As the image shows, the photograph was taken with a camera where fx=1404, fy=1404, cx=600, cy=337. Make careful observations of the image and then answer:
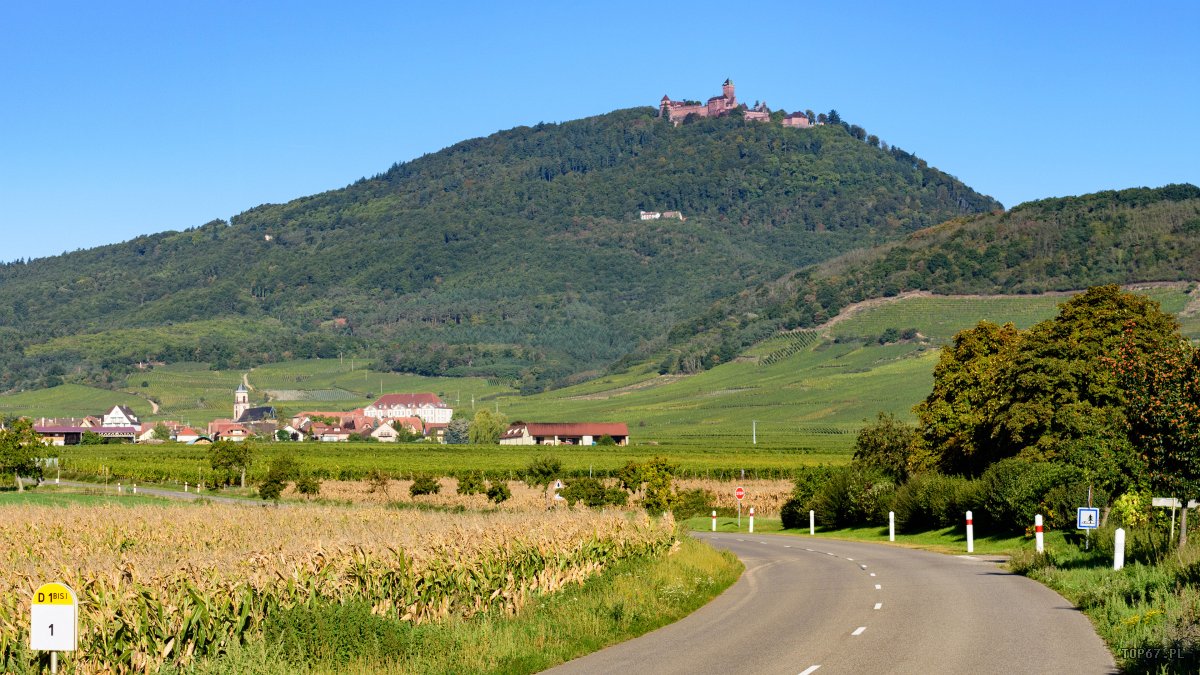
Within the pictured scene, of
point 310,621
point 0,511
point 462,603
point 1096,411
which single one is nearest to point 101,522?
point 0,511

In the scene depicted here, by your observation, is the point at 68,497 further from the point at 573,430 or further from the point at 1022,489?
the point at 573,430

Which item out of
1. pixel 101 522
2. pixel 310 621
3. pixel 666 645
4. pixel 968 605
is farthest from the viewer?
pixel 101 522

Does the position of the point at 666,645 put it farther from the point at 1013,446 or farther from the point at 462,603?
the point at 1013,446

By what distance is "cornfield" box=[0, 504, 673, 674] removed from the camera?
15289 mm

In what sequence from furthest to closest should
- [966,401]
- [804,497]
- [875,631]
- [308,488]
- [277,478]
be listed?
[308,488] → [277,478] → [804,497] → [966,401] → [875,631]

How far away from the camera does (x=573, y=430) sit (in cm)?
17638

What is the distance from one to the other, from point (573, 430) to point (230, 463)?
3342 inches

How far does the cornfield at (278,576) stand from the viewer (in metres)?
15.3

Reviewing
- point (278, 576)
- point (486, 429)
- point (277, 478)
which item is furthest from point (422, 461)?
point (278, 576)

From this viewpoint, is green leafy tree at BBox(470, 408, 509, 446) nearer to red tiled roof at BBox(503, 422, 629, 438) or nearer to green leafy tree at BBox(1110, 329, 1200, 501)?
red tiled roof at BBox(503, 422, 629, 438)

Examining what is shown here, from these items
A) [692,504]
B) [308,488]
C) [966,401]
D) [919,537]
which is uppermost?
[966,401]

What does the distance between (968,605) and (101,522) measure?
21.6m

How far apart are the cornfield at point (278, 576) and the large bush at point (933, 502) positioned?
15408 millimetres

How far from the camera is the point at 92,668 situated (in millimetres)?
14906
